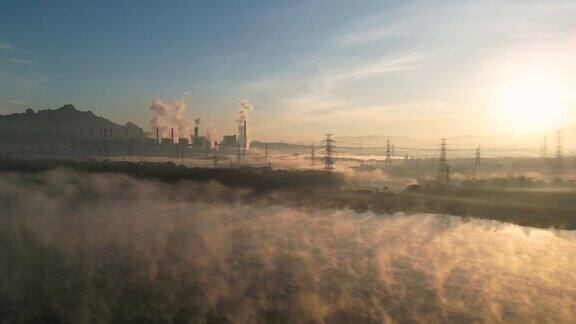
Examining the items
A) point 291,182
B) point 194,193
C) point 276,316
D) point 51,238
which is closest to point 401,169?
point 291,182

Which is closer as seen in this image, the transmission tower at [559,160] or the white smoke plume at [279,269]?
the white smoke plume at [279,269]

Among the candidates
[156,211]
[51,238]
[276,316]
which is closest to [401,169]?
[156,211]

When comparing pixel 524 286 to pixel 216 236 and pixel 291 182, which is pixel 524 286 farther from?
pixel 291 182

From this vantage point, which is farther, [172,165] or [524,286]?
[172,165]

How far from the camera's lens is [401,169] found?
178 m

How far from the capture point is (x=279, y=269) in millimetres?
32594

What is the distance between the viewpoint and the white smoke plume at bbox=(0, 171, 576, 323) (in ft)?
79.0

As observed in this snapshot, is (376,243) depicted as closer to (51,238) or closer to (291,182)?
(51,238)

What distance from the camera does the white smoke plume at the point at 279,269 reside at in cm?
2409

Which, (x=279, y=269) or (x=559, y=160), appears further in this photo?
(x=559, y=160)

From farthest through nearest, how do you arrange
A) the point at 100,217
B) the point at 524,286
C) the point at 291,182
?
the point at 291,182 → the point at 100,217 → the point at 524,286

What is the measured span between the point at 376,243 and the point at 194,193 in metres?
61.7

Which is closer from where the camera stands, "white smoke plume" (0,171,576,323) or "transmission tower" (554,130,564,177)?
"white smoke plume" (0,171,576,323)

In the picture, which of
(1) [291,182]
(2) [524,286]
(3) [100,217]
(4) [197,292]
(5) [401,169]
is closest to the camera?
(4) [197,292]
